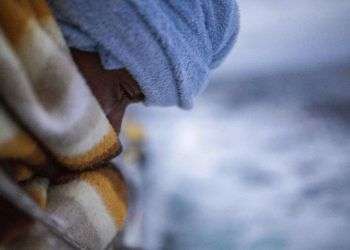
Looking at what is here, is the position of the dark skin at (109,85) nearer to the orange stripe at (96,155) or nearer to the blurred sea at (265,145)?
the orange stripe at (96,155)

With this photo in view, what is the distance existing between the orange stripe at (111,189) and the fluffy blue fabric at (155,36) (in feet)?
0.24

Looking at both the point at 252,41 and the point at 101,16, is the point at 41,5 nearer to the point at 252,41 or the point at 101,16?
the point at 101,16

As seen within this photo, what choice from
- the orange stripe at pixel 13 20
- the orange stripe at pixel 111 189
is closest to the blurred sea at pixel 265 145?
the orange stripe at pixel 111 189

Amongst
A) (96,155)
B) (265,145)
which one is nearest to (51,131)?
(96,155)

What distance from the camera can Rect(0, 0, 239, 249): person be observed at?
12.1 inches

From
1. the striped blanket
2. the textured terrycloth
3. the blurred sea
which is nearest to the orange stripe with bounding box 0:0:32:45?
the striped blanket

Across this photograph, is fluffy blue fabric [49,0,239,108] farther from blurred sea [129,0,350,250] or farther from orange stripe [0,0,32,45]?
blurred sea [129,0,350,250]

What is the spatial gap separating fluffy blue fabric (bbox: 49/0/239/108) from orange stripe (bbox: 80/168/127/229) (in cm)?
7

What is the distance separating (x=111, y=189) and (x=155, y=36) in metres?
0.13

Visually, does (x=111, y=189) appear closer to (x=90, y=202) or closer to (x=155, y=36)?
(x=90, y=202)

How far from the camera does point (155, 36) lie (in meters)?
0.33

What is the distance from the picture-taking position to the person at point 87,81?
1.01 feet

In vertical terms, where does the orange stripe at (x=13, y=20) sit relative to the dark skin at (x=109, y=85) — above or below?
above

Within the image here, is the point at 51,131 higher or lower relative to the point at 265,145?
higher
